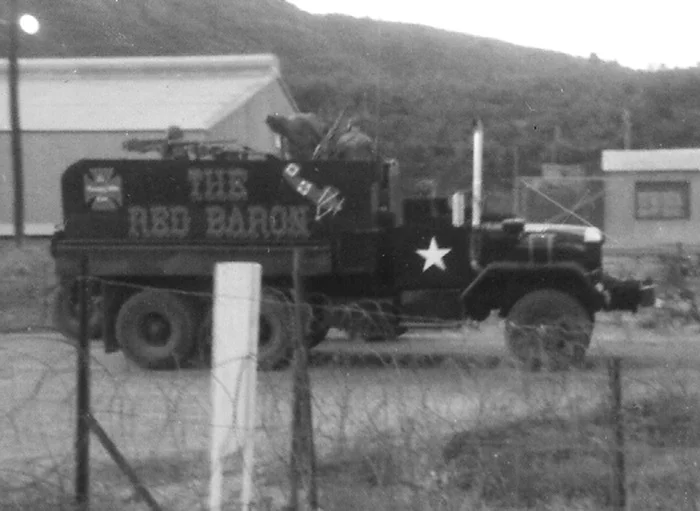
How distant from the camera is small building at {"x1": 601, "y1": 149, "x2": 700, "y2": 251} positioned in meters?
34.1

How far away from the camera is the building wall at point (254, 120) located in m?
33.1

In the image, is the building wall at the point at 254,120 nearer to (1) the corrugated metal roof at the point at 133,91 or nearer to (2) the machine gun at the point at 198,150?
(1) the corrugated metal roof at the point at 133,91

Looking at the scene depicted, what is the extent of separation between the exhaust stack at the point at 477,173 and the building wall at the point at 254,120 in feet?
61.0

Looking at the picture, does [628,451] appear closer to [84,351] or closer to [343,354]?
[84,351]

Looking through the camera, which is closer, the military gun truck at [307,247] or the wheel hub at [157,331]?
the military gun truck at [307,247]

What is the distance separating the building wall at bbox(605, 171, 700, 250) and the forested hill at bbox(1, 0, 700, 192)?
959 cm

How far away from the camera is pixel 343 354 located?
14516 millimetres

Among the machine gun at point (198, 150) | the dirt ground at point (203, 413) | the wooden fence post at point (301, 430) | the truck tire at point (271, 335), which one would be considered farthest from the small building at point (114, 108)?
the wooden fence post at point (301, 430)

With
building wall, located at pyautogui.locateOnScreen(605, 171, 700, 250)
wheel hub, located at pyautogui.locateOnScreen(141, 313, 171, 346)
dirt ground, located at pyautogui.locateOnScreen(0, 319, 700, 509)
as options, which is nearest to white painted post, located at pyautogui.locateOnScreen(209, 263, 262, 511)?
dirt ground, located at pyautogui.locateOnScreen(0, 319, 700, 509)

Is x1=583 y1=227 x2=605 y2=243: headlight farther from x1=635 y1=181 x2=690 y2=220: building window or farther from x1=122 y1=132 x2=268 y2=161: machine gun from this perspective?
x1=635 y1=181 x2=690 y2=220: building window

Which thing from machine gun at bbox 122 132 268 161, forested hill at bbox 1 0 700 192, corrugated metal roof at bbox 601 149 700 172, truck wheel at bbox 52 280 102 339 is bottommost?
truck wheel at bbox 52 280 102 339

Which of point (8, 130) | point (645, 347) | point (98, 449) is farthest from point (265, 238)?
point (8, 130)

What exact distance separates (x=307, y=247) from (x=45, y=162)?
68.2 feet

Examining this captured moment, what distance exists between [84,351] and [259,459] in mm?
1275
